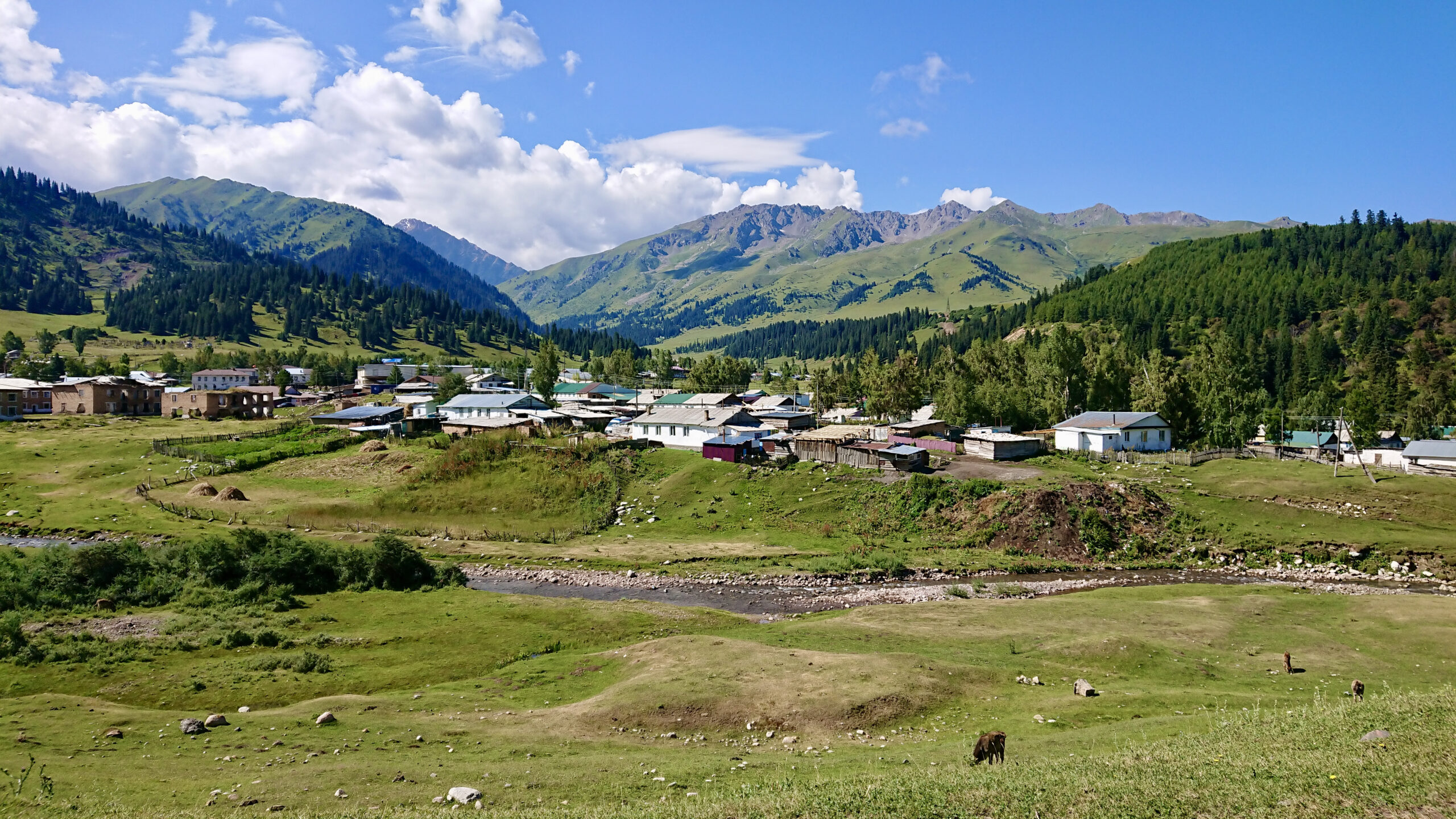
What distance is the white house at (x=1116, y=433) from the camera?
76.5m

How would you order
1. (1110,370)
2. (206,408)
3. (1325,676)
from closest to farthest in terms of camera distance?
(1325,676)
(1110,370)
(206,408)

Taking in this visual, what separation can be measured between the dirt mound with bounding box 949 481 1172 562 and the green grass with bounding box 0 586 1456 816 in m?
14.2

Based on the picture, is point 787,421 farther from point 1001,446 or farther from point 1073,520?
point 1073,520

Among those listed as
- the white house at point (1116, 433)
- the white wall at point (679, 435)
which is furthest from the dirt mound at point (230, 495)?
the white house at point (1116, 433)

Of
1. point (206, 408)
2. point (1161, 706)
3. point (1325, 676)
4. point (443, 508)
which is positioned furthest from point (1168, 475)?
point (206, 408)

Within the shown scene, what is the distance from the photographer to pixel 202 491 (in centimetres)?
6831

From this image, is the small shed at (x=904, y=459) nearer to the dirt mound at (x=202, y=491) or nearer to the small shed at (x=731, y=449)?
the small shed at (x=731, y=449)

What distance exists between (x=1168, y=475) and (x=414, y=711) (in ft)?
210

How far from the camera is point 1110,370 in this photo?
91.6m

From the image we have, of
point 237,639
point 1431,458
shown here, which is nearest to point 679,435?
point 237,639

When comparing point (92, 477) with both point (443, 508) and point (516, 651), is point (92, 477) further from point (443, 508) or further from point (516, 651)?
point (516, 651)

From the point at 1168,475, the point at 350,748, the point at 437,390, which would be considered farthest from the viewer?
the point at 437,390

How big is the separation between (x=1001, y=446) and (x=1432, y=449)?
3684 centimetres

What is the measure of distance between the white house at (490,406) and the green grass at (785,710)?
60251mm
